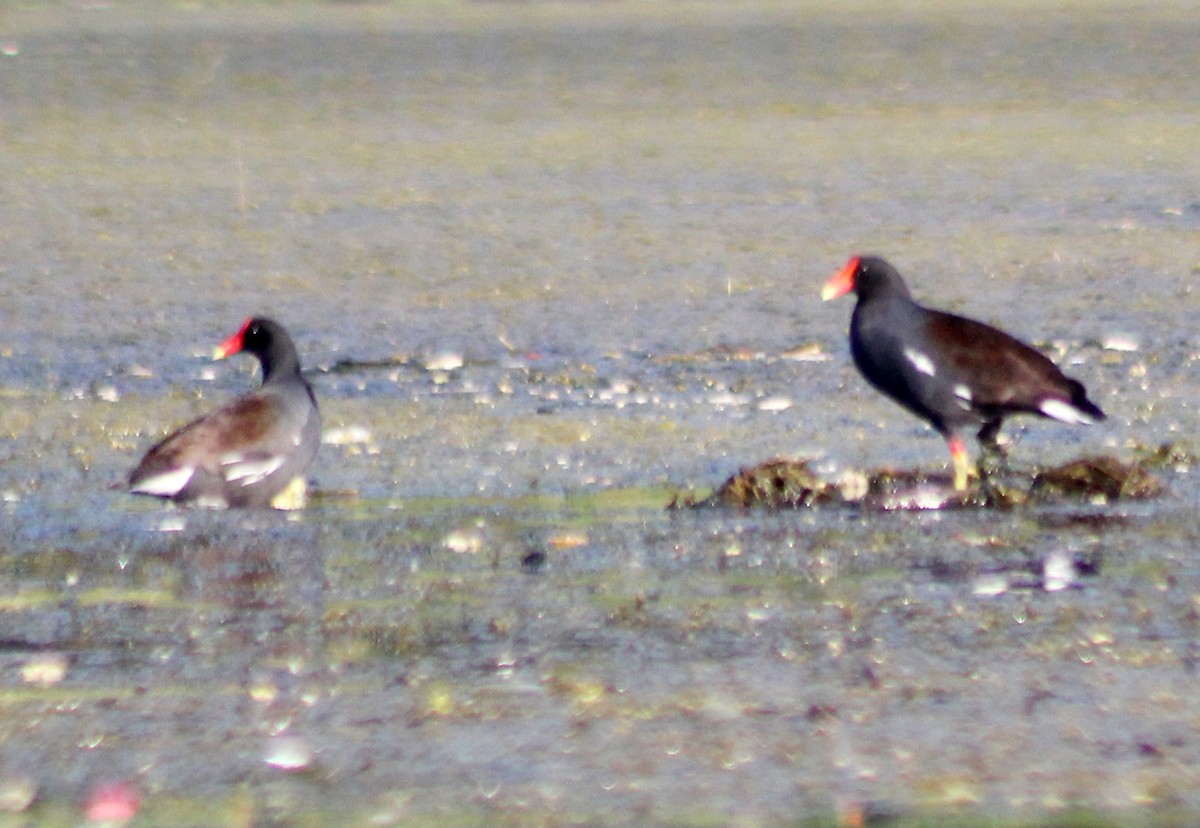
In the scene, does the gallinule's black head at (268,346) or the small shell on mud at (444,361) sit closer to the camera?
the gallinule's black head at (268,346)

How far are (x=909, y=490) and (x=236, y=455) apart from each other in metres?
1.87

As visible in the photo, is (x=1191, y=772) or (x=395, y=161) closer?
(x=1191, y=772)

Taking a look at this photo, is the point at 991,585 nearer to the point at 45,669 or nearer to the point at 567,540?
the point at 567,540

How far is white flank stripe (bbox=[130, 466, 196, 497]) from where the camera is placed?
271 inches

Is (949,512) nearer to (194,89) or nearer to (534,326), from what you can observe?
(534,326)

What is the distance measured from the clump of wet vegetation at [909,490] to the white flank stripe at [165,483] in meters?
1.35

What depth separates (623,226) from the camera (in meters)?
12.7

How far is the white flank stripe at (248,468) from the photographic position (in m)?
7.02

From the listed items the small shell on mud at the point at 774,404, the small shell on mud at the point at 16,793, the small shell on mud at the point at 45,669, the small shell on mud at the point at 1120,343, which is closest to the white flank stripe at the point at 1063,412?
the small shell on mud at the point at 774,404

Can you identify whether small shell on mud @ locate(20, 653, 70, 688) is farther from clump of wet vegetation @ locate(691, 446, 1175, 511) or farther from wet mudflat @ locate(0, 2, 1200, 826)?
clump of wet vegetation @ locate(691, 446, 1175, 511)

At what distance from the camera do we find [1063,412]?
7.58 meters

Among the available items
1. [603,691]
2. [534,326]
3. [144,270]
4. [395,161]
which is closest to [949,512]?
[603,691]

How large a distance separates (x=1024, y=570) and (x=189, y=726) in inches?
85.3

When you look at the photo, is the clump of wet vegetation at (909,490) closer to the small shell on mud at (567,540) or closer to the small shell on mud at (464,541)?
the small shell on mud at (567,540)
